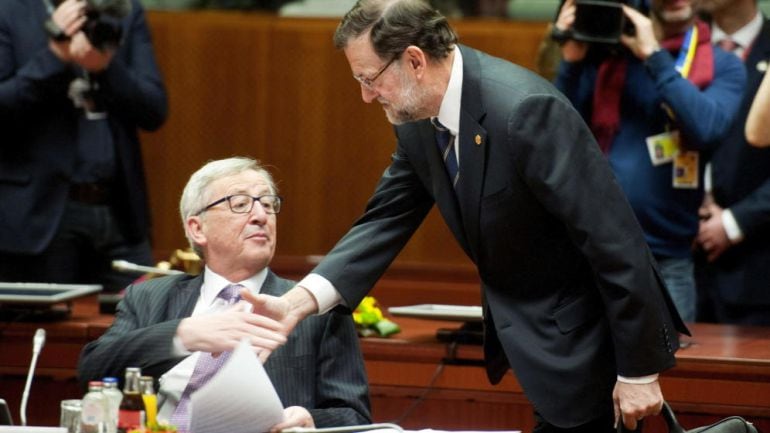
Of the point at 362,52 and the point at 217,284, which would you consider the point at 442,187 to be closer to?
the point at 362,52

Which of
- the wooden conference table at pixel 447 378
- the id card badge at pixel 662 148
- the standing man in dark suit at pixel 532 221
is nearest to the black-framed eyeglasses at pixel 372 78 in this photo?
the standing man in dark suit at pixel 532 221

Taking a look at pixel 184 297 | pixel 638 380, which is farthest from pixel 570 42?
pixel 638 380

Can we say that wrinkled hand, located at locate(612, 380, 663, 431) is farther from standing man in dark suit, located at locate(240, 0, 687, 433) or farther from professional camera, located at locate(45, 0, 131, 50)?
professional camera, located at locate(45, 0, 131, 50)

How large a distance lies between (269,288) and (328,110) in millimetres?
2510

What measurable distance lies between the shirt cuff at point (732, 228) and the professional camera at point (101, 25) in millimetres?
2017

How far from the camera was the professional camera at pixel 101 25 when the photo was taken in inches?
171

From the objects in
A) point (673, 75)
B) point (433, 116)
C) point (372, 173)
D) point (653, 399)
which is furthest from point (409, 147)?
point (372, 173)

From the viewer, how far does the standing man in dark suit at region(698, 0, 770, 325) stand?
439 centimetres

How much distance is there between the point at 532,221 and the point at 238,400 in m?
0.73

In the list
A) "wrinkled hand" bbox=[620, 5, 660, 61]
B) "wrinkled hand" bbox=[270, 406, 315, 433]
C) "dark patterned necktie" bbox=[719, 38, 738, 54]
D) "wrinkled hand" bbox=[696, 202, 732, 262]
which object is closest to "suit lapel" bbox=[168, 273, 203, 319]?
"wrinkled hand" bbox=[270, 406, 315, 433]

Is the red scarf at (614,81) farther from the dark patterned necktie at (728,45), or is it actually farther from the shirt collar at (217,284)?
the shirt collar at (217,284)

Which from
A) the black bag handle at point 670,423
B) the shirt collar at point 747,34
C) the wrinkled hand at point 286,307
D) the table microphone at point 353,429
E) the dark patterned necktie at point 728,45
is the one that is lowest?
the black bag handle at point 670,423

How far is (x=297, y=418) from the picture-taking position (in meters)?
2.72

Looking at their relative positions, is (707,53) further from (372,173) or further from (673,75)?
(372,173)
